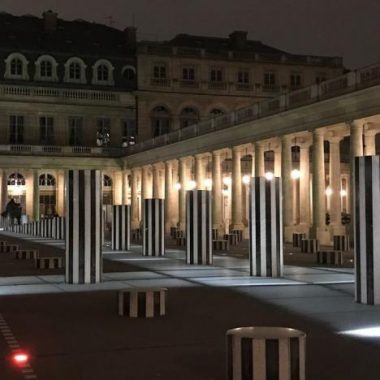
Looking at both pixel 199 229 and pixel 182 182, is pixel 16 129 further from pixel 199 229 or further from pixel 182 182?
pixel 199 229

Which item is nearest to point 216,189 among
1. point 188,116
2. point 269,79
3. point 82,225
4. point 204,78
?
point 188,116

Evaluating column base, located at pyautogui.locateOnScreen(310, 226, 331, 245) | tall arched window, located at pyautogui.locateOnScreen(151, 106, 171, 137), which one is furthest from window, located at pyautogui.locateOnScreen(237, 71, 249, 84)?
column base, located at pyautogui.locateOnScreen(310, 226, 331, 245)

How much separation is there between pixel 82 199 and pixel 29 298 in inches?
136

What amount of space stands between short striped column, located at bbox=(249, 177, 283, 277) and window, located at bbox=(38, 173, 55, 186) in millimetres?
62252

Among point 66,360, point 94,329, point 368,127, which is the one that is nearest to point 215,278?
point 94,329

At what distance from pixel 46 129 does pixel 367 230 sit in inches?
2653

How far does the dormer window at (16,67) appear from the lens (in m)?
77.4

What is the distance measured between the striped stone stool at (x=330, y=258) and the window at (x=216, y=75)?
56.8m

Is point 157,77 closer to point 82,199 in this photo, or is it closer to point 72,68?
point 72,68

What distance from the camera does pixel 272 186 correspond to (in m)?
19.0

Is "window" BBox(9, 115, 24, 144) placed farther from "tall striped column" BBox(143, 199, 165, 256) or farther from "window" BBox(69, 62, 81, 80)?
"tall striped column" BBox(143, 199, 165, 256)

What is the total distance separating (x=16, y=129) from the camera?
77312 mm

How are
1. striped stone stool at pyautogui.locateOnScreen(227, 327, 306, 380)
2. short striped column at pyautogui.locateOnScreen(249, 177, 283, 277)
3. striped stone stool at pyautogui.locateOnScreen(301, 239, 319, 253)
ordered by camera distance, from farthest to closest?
striped stone stool at pyautogui.locateOnScreen(301, 239, 319, 253) → short striped column at pyautogui.locateOnScreen(249, 177, 283, 277) → striped stone stool at pyautogui.locateOnScreen(227, 327, 306, 380)

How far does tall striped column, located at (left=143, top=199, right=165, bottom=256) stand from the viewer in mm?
28219
